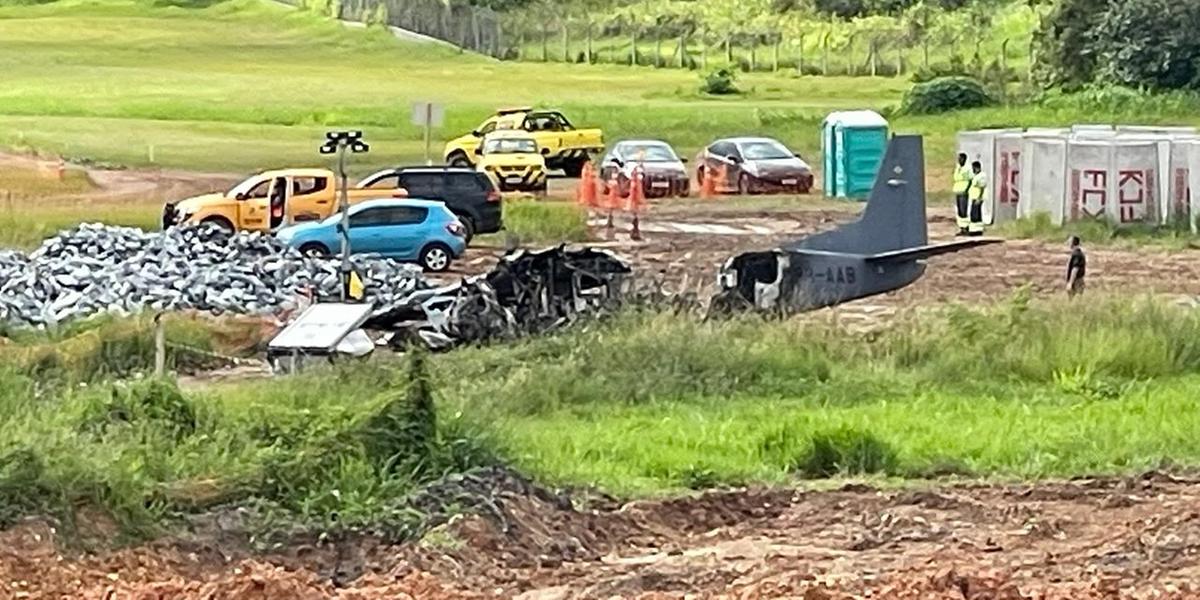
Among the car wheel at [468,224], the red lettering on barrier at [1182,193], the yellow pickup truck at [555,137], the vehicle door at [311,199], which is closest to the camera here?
the red lettering on barrier at [1182,193]

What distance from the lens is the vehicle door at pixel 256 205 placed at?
37.0m

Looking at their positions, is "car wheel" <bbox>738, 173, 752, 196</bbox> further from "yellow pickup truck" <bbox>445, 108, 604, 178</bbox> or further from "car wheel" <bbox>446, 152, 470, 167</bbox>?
"yellow pickup truck" <bbox>445, 108, 604, 178</bbox>

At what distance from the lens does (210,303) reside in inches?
1064

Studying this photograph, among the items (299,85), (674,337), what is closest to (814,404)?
(674,337)

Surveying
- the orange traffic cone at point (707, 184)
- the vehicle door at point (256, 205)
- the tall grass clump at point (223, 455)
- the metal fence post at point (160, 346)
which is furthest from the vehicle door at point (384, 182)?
the tall grass clump at point (223, 455)

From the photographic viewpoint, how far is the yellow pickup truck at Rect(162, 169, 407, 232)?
36750 millimetres

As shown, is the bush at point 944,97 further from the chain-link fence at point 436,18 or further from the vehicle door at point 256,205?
the chain-link fence at point 436,18

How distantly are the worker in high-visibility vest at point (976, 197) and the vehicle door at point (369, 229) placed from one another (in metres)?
10.3

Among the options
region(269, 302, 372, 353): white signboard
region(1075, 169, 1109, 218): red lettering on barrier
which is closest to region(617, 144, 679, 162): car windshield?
region(1075, 169, 1109, 218): red lettering on barrier

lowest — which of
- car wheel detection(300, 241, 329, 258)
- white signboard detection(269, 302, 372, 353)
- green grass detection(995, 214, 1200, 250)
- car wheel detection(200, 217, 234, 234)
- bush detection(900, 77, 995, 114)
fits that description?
green grass detection(995, 214, 1200, 250)

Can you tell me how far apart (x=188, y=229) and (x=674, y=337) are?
13.0 m

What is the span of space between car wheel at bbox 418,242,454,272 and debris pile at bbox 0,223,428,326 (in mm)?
3088

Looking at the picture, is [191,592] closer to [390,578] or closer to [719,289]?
[390,578]

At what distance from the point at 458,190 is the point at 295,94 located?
1560 inches
